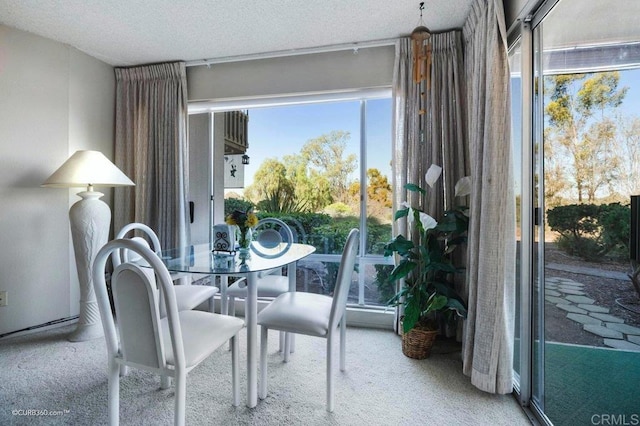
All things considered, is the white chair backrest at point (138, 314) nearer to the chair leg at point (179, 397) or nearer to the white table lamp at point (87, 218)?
the chair leg at point (179, 397)

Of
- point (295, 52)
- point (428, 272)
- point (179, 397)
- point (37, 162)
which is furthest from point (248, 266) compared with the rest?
point (37, 162)

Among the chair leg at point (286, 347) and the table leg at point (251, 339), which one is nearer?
the table leg at point (251, 339)

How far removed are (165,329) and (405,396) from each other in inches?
54.1

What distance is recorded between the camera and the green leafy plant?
2.04 m

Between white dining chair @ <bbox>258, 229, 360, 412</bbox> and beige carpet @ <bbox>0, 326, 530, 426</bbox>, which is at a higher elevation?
white dining chair @ <bbox>258, 229, 360, 412</bbox>

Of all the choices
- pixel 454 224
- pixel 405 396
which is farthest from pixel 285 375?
pixel 454 224

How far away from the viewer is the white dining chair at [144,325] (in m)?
1.20

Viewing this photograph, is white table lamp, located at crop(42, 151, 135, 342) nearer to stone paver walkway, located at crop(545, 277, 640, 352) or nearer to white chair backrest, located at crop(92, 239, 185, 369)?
white chair backrest, located at crop(92, 239, 185, 369)

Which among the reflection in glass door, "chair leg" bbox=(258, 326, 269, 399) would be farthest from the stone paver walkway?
"chair leg" bbox=(258, 326, 269, 399)

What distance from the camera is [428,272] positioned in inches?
89.0

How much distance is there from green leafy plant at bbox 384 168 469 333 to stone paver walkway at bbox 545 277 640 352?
1.95ft

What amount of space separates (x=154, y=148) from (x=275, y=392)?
2.55 metres

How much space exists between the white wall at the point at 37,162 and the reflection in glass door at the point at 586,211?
3638mm

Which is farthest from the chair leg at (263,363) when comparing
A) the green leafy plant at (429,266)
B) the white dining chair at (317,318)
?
the green leafy plant at (429,266)
